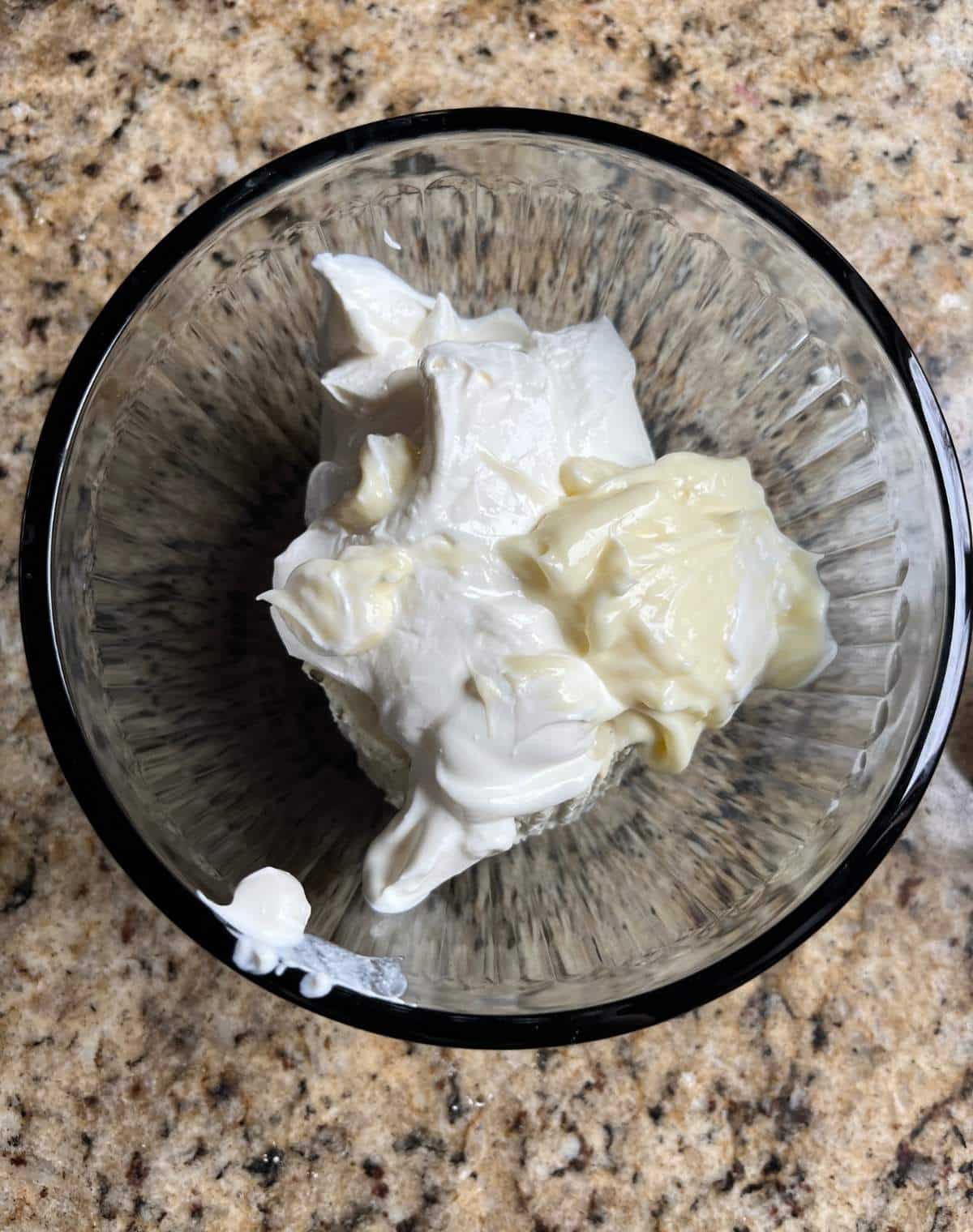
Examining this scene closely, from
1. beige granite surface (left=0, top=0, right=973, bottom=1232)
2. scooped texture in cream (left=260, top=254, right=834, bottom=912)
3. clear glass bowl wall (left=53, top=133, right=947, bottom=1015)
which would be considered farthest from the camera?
beige granite surface (left=0, top=0, right=973, bottom=1232)

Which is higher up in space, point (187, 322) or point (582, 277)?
point (582, 277)

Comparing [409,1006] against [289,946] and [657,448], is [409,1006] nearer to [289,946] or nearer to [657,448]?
[289,946]

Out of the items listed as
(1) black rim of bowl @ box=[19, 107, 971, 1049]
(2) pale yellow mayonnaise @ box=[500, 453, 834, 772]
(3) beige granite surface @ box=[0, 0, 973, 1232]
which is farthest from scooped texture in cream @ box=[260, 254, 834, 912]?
(3) beige granite surface @ box=[0, 0, 973, 1232]

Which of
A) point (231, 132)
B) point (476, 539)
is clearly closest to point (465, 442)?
point (476, 539)

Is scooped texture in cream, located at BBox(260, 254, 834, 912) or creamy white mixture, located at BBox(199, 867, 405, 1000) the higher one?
scooped texture in cream, located at BBox(260, 254, 834, 912)

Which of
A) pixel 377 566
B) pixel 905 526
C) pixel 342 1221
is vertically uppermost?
pixel 905 526

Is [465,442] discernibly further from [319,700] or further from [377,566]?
[319,700]

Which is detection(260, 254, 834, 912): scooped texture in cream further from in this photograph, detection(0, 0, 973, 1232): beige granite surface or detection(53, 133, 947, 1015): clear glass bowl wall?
detection(0, 0, 973, 1232): beige granite surface
